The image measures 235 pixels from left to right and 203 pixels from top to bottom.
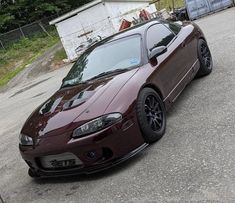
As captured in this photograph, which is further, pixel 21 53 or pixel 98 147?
pixel 21 53

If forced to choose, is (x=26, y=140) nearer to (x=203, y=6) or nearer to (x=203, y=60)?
(x=203, y=60)

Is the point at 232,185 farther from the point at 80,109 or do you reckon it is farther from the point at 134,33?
the point at 134,33

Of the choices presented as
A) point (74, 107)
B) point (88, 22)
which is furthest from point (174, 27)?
point (88, 22)

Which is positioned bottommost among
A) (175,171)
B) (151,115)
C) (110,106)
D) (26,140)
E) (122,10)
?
(122,10)

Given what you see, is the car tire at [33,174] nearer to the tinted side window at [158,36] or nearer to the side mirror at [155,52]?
the side mirror at [155,52]

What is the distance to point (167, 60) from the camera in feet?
22.6

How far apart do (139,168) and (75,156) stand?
0.77 metres

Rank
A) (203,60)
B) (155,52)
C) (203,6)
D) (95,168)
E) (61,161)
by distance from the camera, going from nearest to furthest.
A: (95,168)
(61,161)
(155,52)
(203,60)
(203,6)

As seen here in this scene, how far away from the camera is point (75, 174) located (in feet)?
17.7

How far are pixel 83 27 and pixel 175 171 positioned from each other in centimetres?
2221

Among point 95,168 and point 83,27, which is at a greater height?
point 95,168

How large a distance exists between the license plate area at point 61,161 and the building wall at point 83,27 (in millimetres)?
21021

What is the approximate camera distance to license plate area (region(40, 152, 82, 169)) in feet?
17.3

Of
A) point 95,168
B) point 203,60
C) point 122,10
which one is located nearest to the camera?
point 95,168
